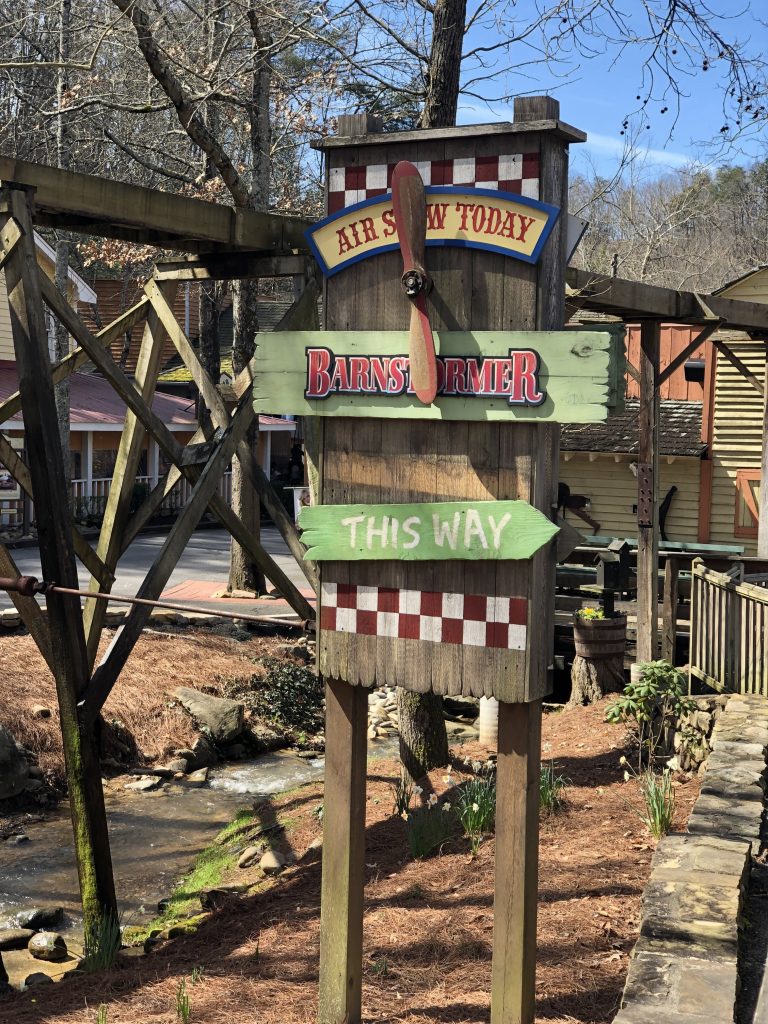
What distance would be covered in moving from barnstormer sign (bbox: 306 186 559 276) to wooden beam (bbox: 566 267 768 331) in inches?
179

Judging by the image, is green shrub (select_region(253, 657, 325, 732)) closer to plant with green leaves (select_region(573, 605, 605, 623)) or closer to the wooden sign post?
plant with green leaves (select_region(573, 605, 605, 623))

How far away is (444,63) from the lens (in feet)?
30.7

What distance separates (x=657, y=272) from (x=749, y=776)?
46.2 metres

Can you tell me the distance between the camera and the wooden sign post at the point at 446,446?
4.38 meters

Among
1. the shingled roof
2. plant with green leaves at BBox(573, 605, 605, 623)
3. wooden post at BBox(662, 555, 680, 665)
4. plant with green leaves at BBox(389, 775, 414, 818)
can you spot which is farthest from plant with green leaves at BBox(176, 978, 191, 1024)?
the shingled roof

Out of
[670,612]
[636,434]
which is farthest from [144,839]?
[636,434]

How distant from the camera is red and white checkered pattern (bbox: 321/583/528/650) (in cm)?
450

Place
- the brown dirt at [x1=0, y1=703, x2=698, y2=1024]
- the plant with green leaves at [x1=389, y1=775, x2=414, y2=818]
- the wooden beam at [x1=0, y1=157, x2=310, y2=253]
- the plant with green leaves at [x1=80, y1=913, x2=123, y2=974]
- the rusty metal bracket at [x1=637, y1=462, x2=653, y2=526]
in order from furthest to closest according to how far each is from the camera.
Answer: the rusty metal bracket at [x1=637, y1=462, x2=653, y2=526]
the plant with green leaves at [x1=389, y1=775, x2=414, y2=818]
the wooden beam at [x1=0, y1=157, x2=310, y2=253]
the plant with green leaves at [x1=80, y1=913, x2=123, y2=974]
the brown dirt at [x1=0, y1=703, x2=698, y2=1024]

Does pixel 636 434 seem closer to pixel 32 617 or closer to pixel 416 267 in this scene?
pixel 32 617

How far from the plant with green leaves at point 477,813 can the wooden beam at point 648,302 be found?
13.0 ft

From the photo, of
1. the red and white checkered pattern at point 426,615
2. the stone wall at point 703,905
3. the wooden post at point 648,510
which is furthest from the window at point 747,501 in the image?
the red and white checkered pattern at point 426,615

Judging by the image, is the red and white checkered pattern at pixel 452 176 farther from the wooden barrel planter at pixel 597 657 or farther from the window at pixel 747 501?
the window at pixel 747 501

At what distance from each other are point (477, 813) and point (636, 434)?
590 inches

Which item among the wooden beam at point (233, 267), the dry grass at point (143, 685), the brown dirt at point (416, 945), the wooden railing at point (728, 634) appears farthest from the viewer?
the dry grass at point (143, 685)
